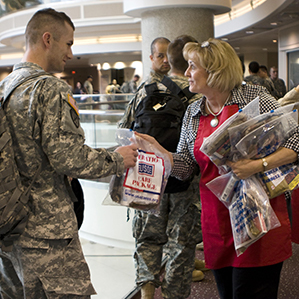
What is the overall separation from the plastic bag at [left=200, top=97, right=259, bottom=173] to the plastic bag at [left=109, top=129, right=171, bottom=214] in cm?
37

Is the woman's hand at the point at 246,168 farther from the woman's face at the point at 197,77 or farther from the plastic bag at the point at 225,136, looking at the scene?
the woman's face at the point at 197,77

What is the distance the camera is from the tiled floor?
313 cm

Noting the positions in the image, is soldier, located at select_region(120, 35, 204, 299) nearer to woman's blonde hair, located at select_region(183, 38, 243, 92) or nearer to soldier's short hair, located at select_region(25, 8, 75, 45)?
woman's blonde hair, located at select_region(183, 38, 243, 92)

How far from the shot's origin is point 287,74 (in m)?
14.2

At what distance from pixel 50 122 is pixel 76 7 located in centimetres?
1549

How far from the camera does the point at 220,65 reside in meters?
1.82

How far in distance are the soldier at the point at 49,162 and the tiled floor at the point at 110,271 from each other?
1.40 metres

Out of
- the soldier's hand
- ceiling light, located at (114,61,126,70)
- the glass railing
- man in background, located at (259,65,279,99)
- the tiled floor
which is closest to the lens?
the soldier's hand

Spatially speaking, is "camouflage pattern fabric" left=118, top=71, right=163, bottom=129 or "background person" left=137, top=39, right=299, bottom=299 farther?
"camouflage pattern fabric" left=118, top=71, right=163, bottom=129

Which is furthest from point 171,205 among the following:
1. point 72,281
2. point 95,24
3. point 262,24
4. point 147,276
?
point 95,24

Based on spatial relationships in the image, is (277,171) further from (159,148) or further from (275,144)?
(159,148)

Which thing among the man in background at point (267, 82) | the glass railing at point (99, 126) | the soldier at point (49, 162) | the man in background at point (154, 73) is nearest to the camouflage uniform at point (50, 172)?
the soldier at point (49, 162)

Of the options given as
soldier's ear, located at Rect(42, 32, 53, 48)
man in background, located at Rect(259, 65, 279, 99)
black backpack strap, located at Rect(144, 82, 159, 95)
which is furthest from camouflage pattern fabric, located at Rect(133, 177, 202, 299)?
man in background, located at Rect(259, 65, 279, 99)

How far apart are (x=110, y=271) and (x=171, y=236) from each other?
4.00ft
